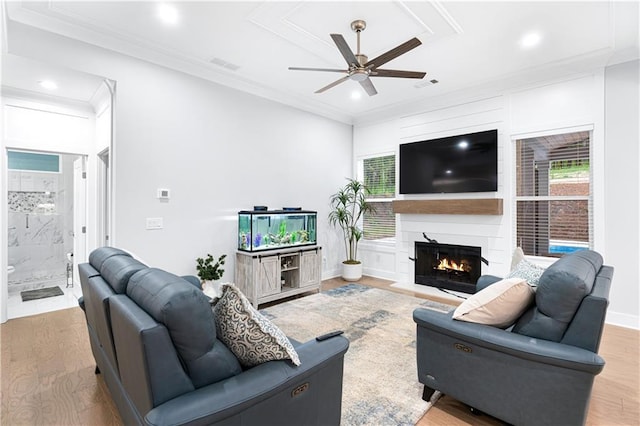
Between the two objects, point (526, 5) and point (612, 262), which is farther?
point (612, 262)

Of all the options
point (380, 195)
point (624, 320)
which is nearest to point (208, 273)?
point (380, 195)

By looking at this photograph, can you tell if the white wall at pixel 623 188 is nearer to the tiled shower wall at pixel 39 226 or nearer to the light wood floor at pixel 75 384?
the light wood floor at pixel 75 384

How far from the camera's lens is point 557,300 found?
5.44 ft

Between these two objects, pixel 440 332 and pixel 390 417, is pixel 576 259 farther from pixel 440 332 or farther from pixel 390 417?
pixel 390 417

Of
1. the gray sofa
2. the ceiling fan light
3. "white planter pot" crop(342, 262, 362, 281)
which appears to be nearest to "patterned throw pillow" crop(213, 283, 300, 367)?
the gray sofa

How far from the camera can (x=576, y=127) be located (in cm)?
380

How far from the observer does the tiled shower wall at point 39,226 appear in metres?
5.08

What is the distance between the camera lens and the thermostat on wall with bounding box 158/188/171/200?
3.62 m

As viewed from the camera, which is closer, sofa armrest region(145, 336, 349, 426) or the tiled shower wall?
sofa armrest region(145, 336, 349, 426)

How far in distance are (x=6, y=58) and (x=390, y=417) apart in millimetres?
4567

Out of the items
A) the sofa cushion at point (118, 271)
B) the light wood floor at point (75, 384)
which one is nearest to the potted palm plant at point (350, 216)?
the light wood floor at point (75, 384)

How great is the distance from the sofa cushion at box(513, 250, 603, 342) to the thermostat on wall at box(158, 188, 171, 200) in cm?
356

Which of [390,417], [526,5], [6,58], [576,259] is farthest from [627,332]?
[6,58]

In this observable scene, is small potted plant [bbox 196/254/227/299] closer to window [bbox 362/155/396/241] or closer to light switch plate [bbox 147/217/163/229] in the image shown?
light switch plate [bbox 147/217/163/229]
